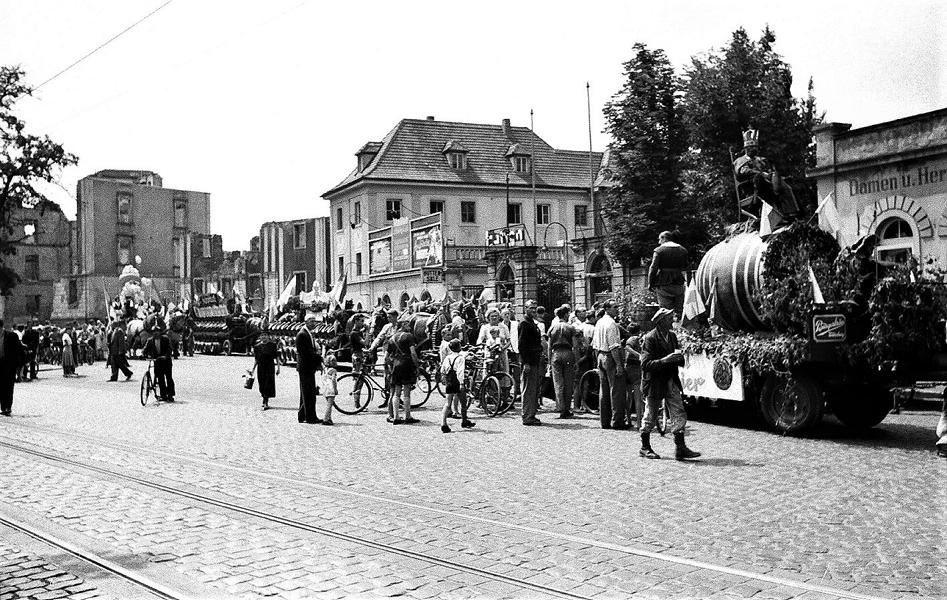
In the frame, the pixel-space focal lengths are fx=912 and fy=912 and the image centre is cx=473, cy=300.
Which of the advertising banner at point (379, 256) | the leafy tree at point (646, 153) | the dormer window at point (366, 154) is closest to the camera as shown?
the leafy tree at point (646, 153)

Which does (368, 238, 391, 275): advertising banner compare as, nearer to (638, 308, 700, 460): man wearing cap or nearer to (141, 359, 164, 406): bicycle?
(141, 359, 164, 406): bicycle

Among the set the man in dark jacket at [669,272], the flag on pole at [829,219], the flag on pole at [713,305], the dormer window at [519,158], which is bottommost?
the flag on pole at [713,305]

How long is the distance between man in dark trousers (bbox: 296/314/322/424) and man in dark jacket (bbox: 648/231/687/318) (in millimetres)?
5729

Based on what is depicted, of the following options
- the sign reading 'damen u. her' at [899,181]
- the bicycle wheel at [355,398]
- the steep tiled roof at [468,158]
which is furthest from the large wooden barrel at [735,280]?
the steep tiled roof at [468,158]

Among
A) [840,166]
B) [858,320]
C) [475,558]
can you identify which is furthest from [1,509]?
[840,166]

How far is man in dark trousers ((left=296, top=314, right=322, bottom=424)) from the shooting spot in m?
15.1

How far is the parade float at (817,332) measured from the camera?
436 inches

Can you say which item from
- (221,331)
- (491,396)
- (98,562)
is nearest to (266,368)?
(491,396)

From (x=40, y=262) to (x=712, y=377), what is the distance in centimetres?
8082

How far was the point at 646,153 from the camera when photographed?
33.3 meters

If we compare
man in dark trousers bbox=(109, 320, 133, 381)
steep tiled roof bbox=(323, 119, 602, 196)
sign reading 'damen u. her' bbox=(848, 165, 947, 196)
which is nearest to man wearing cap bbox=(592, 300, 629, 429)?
sign reading 'damen u. her' bbox=(848, 165, 947, 196)

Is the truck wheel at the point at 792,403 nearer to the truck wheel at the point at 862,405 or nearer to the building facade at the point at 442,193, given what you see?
the truck wheel at the point at 862,405

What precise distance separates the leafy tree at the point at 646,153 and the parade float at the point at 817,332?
1996 centimetres

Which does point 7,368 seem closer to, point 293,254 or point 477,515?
point 477,515
